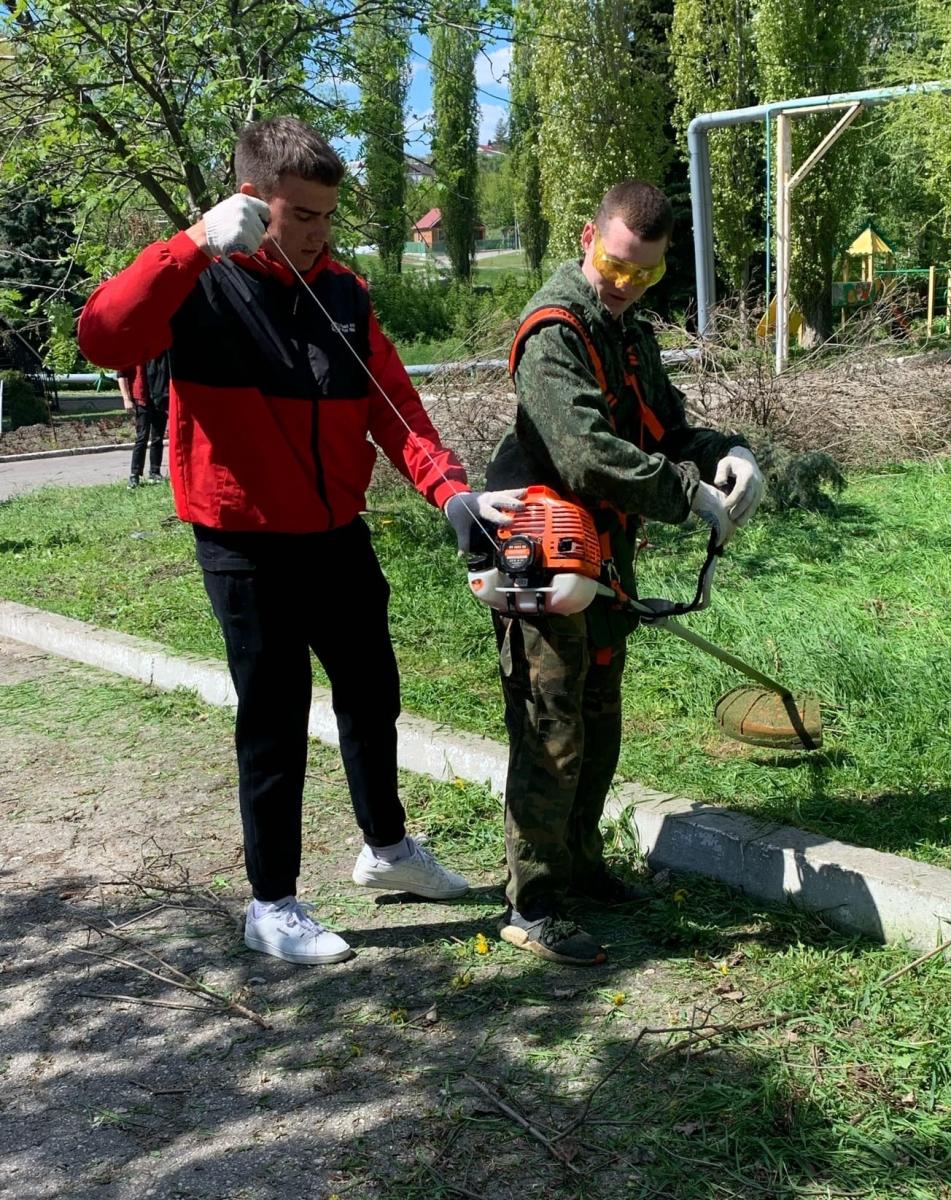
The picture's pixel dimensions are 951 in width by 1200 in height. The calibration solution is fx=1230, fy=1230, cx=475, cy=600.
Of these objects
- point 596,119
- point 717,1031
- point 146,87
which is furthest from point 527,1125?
point 596,119

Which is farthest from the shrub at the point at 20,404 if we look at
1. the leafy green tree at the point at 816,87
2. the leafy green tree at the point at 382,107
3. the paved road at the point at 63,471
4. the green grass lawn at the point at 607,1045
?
the green grass lawn at the point at 607,1045

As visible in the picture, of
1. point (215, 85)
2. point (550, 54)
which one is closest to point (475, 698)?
point (215, 85)

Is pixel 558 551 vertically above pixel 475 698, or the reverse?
pixel 558 551

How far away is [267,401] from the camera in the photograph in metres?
3.11

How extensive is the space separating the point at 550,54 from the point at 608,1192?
2720 cm

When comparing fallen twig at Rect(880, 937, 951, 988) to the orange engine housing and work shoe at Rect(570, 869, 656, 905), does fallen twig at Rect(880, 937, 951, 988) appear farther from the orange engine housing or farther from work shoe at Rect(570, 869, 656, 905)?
the orange engine housing

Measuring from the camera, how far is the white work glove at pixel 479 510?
300 centimetres

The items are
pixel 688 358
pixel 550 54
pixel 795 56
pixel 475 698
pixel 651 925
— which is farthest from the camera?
pixel 550 54

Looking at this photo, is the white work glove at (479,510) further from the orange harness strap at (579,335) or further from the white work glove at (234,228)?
the white work glove at (234,228)

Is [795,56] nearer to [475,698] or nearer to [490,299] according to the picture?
[490,299]

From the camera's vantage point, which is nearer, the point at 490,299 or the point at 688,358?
the point at 688,358

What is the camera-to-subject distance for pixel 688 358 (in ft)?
28.6

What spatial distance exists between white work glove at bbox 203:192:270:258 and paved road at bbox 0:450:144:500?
10.9m

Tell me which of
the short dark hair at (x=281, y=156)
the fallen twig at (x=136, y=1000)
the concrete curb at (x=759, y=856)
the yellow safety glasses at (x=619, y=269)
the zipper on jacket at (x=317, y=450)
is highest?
the short dark hair at (x=281, y=156)
